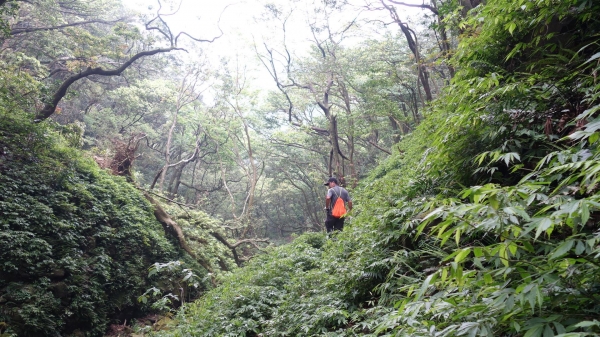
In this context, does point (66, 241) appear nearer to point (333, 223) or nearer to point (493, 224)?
point (333, 223)

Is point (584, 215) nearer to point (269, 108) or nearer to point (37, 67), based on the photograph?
point (37, 67)

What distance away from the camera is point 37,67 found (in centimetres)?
1490

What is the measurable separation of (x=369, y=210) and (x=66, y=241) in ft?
21.6

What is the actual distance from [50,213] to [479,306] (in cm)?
876

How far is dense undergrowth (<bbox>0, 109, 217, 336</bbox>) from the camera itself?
6414 millimetres

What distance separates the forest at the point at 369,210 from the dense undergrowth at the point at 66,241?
4 centimetres

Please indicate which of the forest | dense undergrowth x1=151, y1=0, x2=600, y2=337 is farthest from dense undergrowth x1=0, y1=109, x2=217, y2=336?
dense undergrowth x1=151, y1=0, x2=600, y2=337

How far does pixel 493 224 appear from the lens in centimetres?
157

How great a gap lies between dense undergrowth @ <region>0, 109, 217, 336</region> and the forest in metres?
0.04

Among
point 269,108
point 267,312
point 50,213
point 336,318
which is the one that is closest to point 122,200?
point 50,213

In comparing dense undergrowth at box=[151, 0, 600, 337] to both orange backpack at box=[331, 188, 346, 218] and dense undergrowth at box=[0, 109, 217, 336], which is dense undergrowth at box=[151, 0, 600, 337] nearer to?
orange backpack at box=[331, 188, 346, 218]

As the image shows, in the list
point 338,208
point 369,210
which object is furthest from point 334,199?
point 369,210

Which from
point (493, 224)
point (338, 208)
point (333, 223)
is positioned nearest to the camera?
point (493, 224)

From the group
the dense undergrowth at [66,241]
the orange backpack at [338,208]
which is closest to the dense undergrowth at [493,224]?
the orange backpack at [338,208]
